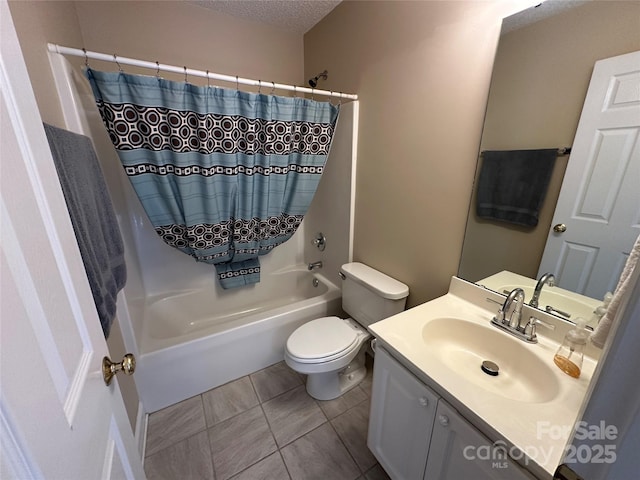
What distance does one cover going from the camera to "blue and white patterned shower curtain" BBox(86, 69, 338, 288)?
1307 mm

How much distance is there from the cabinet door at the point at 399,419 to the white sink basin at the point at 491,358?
149 millimetres

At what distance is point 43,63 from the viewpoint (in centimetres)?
97

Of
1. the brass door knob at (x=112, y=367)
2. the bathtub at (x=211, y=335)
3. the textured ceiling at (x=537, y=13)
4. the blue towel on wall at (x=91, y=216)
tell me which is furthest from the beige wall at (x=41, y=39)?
the textured ceiling at (x=537, y=13)

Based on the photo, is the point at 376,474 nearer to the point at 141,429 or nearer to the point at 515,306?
the point at 515,306

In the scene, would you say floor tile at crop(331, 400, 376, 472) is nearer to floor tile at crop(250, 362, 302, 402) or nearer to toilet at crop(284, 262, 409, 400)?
toilet at crop(284, 262, 409, 400)

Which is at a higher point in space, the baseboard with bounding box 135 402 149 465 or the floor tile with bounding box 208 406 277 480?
the baseboard with bounding box 135 402 149 465

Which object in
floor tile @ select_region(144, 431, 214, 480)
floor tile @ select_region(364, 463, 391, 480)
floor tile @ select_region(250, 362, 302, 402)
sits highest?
floor tile @ select_region(250, 362, 302, 402)

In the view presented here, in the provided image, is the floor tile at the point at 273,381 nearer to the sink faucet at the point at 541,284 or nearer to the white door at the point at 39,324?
the white door at the point at 39,324

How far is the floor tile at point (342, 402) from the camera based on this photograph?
1.57m

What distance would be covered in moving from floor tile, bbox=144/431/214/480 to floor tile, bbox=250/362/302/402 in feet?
1.28

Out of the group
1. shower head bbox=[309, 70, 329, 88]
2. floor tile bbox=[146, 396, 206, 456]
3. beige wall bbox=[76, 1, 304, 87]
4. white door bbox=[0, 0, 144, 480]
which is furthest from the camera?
shower head bbox=[309, 70, 329, 88]

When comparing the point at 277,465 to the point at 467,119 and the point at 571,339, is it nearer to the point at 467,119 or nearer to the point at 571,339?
the point at 571,339

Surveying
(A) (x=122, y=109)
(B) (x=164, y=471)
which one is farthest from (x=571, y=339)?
(A) (x=122, y=109)

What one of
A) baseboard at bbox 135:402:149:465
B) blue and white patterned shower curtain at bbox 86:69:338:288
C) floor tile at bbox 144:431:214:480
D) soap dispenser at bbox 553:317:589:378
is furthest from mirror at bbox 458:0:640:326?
baseboard at bbox 135:402:149:465
